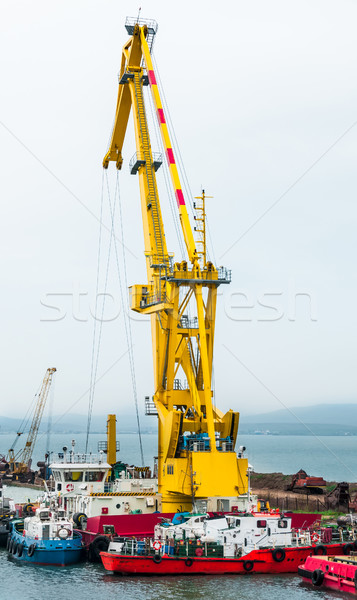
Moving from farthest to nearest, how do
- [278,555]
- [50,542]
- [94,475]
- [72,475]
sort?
[94,475]
[72,475]
[50,542]
[278,555]

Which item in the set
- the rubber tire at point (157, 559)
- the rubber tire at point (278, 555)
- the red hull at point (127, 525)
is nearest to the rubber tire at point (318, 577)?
the rubber tire at point (278, 555)

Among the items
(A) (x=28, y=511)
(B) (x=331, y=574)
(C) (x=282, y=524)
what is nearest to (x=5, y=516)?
(A) (x=28, y=511)

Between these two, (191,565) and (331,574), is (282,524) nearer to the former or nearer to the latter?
(331,574)

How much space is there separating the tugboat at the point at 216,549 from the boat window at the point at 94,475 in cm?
939

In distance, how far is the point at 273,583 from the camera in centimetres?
3102

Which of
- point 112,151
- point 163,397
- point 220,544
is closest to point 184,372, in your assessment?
point 163,397

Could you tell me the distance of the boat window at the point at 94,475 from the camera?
140ft

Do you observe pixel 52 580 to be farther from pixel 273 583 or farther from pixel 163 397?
pixel 163 397

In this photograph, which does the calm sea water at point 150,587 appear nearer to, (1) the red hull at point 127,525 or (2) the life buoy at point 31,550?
(2) the life buoy at point 31,550

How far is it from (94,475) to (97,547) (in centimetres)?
771

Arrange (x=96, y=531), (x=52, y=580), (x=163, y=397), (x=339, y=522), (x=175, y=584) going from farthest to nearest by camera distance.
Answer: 1. (x=163, y=397)
2. (x=339, y=522)
3. (x=96, y=531)
4. (x=52, y=580)
5. (x=175, y=584)

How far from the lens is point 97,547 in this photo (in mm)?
35281

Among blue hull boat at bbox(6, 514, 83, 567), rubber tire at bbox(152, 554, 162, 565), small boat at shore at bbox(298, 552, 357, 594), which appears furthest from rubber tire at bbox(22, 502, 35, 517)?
small boat at shore at bbox(298, 552, 357, 594)

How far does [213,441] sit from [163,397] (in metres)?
5.70
